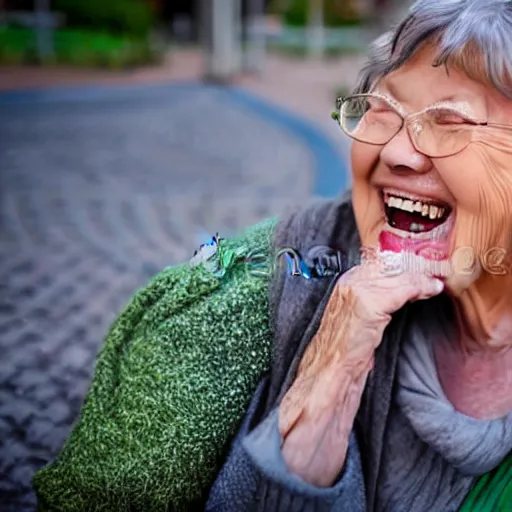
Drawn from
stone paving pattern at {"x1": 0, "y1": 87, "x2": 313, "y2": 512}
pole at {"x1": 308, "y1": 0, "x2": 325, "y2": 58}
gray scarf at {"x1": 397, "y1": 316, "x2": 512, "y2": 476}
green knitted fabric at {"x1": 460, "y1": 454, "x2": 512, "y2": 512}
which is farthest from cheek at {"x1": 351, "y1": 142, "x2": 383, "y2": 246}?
pole at {"x1": 308, "y1": 0, "x2": 325, "y2": 58}

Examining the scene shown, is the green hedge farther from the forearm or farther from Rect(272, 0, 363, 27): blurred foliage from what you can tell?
the forearm

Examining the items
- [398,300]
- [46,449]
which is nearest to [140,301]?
[398,300]

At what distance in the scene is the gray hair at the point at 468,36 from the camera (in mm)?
1524

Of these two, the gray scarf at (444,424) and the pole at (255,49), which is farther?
the pole at (255,49)

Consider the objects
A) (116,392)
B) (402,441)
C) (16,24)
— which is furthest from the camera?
(16,24)

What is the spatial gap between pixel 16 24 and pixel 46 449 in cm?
1629

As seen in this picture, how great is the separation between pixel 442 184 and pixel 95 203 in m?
6.25

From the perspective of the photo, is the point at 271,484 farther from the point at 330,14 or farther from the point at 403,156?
the point at 330,14

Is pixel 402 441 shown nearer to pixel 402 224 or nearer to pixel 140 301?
pixel 402 224

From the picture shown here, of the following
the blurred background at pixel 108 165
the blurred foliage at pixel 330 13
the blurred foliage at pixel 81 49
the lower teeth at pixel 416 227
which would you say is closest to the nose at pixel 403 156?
the lower teeth at pixel 416 227

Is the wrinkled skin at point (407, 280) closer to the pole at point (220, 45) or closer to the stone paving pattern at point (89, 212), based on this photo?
the stone paving pattern at point (89, 212)

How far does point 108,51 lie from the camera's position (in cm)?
1884

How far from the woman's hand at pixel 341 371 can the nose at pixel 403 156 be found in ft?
0.61

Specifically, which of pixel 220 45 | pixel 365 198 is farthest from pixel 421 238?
pixel 220 45
